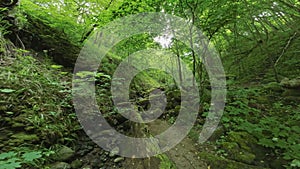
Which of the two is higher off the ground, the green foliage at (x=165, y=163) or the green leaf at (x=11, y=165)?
the green leaf at (x=11, y=165)

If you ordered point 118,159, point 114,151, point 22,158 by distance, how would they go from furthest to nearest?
point 114,151 → point 118,159 → point 22,158

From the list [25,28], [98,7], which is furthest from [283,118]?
[25,28]

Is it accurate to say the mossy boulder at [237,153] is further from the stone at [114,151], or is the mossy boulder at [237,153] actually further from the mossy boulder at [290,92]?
the mossy boulder at [290,92]

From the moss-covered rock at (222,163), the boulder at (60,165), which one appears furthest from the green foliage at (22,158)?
the moss-covered rock at (222,163)

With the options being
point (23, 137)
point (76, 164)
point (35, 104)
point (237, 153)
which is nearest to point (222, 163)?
point (237, 153)

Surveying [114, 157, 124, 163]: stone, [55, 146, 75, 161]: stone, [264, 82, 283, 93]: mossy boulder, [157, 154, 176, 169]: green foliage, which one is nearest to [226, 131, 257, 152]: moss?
[157, 154, 176, 169]: green foliage

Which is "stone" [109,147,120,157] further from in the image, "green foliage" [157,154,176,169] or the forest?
"green foliage" [157,154,176,169]

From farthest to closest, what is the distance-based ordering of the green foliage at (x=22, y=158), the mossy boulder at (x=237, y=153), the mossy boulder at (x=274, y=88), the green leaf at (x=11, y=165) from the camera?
the mossy boulder at (x=274, y=88) → the mossy boulder at (x=237, y=153) → the green foliage at (x=22, y=158) → the green leaf at (x=11, y=165)

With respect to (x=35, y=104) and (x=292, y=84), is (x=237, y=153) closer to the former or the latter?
(x=35, y=104)

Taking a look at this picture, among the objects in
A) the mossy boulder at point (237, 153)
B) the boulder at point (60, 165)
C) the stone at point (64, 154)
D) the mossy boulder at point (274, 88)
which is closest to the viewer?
the boulder at point (60, 165)

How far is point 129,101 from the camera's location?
4.30m

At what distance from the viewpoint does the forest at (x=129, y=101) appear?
2332 mm

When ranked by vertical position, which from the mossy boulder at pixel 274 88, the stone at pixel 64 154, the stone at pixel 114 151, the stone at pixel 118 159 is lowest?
the stone at pixel 118 159

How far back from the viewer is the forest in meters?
2.33
